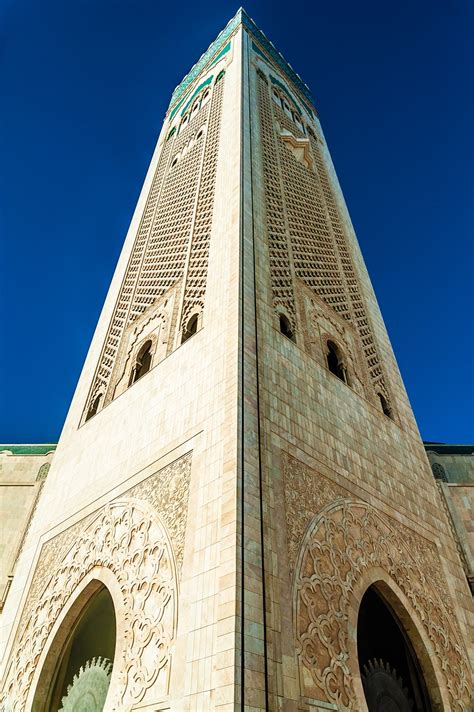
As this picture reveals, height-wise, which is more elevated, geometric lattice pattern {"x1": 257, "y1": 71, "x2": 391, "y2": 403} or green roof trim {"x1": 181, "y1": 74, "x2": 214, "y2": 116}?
green roof trim {"x1": 181, "y1": 74, "x2": 214, "y2": 116}

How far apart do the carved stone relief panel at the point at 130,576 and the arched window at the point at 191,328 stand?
1.55 meters

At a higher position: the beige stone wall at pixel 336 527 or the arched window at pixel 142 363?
the arched window at pixel 142 363

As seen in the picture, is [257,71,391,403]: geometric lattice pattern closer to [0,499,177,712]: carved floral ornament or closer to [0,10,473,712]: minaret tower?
[0,10,473,712]: minaret tower

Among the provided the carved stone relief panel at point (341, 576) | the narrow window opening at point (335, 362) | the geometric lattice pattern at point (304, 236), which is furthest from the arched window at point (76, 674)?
the geometric lattice pattern at point (304, 236)

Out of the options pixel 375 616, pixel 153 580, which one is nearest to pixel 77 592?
pixel 153 580

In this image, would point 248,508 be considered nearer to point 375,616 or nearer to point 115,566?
point 115,566

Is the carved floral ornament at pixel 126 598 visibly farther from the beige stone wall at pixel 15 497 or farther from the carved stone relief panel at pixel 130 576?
the beige stone wall at pixel 15 497

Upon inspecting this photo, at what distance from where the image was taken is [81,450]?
5531 millimetres

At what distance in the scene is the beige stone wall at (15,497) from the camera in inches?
284

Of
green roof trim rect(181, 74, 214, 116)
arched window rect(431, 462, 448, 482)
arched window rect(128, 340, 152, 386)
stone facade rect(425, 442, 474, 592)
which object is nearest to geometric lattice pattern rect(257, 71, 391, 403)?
green roof trim rect(181, 74, 214, 116)

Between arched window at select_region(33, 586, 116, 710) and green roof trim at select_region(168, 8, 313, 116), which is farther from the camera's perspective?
green roof trim at select_region(168, 8, 313, 116)

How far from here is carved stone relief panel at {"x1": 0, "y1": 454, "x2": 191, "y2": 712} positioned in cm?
317

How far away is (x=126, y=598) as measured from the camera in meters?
3.60

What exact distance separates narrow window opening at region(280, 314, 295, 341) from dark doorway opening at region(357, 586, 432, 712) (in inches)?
89.5
